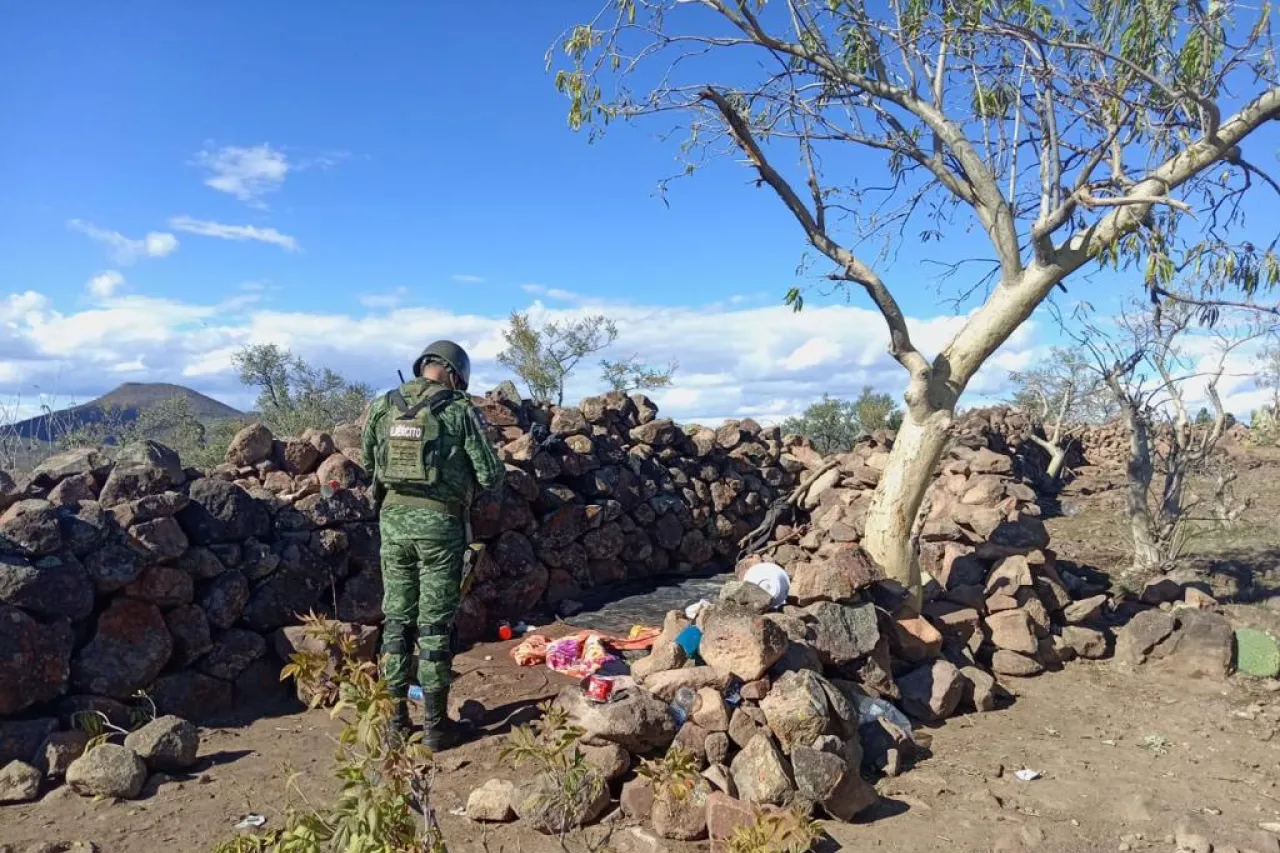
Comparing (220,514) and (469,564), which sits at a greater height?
(220,514)

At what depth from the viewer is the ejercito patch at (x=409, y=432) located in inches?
184

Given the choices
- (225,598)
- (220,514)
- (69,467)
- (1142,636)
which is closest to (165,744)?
(225,598)

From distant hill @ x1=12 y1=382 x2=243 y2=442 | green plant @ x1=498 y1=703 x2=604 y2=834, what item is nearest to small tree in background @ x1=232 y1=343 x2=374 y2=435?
distant hill @ x1=12 y1=382 x2=243 y2=442

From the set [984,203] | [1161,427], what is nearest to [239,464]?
[984,203]

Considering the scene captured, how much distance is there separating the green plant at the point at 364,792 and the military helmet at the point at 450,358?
2969mm

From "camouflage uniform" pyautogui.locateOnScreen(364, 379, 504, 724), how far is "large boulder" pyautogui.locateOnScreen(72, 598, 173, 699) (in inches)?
52.9

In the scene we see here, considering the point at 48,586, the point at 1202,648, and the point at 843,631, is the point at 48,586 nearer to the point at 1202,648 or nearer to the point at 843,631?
the point at 843,631

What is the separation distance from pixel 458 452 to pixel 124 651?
2.09m

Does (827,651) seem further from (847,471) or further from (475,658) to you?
(847,471)

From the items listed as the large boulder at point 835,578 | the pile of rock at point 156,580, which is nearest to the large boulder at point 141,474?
the pile of rock at point 156,580

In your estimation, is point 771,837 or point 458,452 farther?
point 458,452

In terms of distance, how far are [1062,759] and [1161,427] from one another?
9.55 m

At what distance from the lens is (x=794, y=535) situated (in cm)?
999

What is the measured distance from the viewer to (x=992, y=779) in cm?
444
